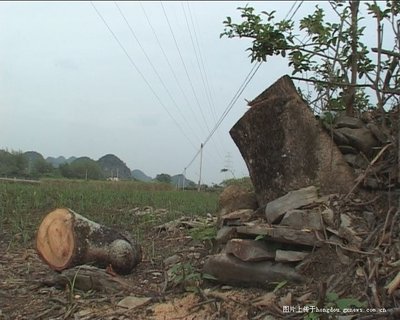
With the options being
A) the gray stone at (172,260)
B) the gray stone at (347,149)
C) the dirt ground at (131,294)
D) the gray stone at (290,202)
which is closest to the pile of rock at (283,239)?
the gray stone at (290,202)

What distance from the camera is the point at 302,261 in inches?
127

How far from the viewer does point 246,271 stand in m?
3.39

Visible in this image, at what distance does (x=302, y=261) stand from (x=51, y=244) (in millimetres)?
2582

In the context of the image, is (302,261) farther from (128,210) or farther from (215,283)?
(128,210)

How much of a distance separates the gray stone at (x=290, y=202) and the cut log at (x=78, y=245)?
5.45 ft

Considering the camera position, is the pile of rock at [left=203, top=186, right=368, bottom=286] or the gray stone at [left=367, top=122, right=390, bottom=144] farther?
the gray stone at [left=367, top=122, right=390, bottom=144]

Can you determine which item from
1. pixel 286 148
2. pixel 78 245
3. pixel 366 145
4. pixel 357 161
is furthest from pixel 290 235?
pixel 78 245

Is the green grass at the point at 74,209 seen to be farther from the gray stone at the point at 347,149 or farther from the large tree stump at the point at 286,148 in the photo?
the gray stone at the point at 347,149

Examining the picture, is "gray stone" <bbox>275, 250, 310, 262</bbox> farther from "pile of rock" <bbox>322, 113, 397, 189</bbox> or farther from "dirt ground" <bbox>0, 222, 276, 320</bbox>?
"pile of rock" <bbox>322, 113, 397, 189</bbox>

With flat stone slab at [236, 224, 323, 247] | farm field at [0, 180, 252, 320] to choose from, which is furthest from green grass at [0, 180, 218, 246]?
flat stone slab at [236, 224, 323, 247]

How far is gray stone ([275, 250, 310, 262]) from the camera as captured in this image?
3252mm

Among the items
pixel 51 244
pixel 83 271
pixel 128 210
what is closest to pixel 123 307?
pixel 83 271

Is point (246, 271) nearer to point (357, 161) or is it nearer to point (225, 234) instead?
point (225, 234)

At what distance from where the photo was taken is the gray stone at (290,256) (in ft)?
10.7
